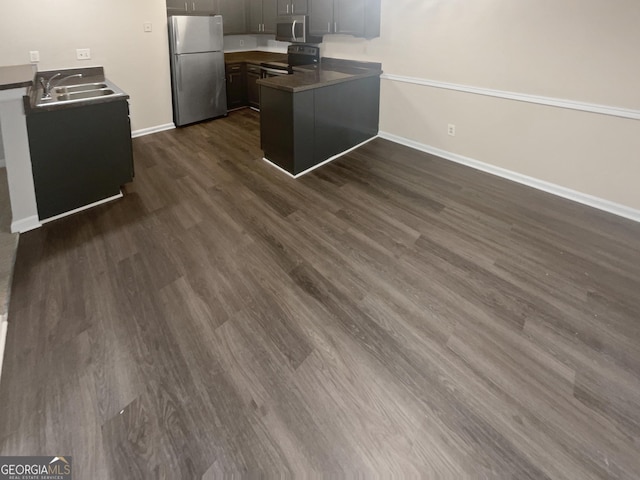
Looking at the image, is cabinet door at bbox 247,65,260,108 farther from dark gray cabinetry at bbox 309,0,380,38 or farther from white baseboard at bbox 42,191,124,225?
white baseboard at bbox 42,191,124,225

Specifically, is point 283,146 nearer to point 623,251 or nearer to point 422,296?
point 422,296

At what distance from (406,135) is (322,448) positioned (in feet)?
13.5

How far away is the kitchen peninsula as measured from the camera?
3.69m

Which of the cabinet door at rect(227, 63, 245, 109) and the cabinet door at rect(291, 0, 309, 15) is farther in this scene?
the cabinet door at rect(227, 63, 245, 109)

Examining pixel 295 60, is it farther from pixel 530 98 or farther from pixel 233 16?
pixel 530 98

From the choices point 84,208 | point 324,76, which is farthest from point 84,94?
point 324,76

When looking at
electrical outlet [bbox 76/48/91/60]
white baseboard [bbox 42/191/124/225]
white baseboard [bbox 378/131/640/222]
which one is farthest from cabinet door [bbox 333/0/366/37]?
white baseboard [bbox 42/191/124/225]

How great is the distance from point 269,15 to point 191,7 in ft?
3.89

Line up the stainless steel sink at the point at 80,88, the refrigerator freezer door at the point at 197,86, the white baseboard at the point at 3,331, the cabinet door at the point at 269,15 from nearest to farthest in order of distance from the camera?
the white baseboard at the point at 3,331, the stainless steel sink at the point at 80,88, the refrigerator freezer door at the point at 197,86, the cabinet door at the point at 269,15

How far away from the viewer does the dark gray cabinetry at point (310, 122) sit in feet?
12.2

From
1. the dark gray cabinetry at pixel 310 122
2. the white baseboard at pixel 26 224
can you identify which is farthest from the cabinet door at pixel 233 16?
the white baseboard at pixel 26 224

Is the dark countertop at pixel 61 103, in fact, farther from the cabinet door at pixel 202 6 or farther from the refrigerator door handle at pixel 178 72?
the cabinet door at pixel 202 6

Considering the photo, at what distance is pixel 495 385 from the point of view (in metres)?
1.73

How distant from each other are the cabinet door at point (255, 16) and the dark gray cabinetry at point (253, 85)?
1.83 ft
